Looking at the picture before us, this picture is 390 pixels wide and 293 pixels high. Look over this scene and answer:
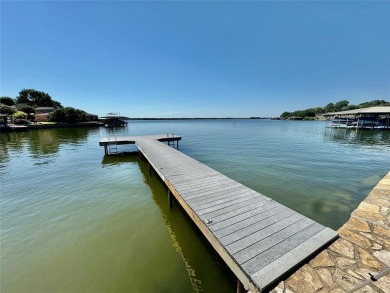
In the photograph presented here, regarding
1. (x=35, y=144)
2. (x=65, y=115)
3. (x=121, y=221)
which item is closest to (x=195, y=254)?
(x=121, y=221)

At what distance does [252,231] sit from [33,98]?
300 feet

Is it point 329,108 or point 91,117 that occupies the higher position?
point 329,108

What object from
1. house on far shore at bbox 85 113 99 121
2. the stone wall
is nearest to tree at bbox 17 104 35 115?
house on far shore at bbox 85 113 99 121

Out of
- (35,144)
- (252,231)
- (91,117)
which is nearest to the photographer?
(252,231)

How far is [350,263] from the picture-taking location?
259 centimetres

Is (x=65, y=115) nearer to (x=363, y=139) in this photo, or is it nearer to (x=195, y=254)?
(x=195, y=254)

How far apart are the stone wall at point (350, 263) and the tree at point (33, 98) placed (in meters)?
90.8

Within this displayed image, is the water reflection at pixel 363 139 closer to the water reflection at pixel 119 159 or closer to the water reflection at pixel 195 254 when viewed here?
the water reflection at pixel 195 254

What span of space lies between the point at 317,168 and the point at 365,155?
21.2ft

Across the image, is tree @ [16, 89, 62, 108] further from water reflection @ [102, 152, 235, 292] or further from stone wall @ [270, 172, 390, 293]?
stone wall @ [270, 172, 390, 293]

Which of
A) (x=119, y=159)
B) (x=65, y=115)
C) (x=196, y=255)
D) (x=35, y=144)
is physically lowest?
(x=196, y=255)

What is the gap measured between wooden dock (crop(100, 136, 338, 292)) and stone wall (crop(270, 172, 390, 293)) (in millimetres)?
125

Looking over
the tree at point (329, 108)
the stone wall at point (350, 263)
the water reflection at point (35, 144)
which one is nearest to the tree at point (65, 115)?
the water reflection at point (35, 144)

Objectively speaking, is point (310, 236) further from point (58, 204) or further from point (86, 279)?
point (58, 204)
